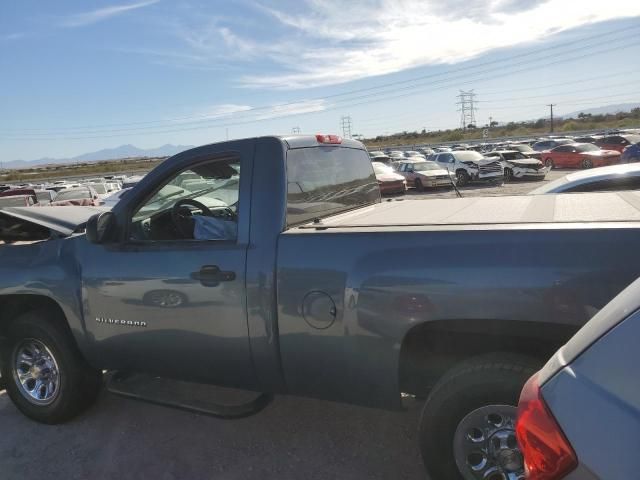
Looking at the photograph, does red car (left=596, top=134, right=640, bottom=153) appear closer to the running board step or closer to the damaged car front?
the damaged car front

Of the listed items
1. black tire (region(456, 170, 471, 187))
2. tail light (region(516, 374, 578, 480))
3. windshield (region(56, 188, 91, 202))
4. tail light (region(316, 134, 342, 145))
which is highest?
tail light (region(316, 134, 342, 145))

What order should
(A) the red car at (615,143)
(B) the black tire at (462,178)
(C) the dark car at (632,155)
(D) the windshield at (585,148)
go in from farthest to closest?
(A) the red car at (615,143), (D) the windshield at (585,148), (B) the black tire at (462,178), (C) the dark car at (632,155)

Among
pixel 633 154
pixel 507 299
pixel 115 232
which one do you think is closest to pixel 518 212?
pixel 507 299

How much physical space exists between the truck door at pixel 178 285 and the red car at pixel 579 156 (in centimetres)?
2803

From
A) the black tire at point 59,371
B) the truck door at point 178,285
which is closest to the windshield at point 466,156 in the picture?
the truck door at point 178,285

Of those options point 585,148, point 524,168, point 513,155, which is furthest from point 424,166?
point 585,148

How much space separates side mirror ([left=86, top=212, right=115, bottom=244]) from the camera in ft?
10.6

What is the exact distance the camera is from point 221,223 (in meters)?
3.18

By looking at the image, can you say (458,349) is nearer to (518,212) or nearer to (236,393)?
(518,212)

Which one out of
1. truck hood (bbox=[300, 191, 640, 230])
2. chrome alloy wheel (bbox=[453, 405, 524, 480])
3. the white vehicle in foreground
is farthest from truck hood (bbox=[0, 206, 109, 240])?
the white vehicle in foreground

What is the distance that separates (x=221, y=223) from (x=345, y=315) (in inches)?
40.7

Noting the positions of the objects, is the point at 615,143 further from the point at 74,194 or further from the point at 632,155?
the point at 74,194

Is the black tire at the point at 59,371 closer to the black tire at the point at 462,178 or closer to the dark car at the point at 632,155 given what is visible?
the dark car at the point at 632,155

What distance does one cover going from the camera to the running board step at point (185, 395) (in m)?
3.11
